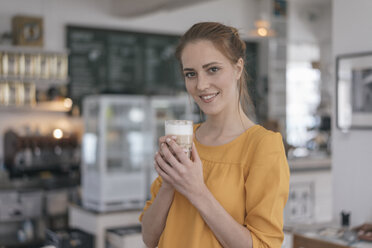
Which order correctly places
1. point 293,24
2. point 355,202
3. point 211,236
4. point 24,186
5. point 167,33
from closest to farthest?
1. point 211,236
2. point 355,202
3. point 24,186
4. point 167,33
5. point 293,24

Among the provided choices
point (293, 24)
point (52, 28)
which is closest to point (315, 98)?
point (293, 24)

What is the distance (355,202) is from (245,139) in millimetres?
2638

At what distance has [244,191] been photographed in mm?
1355

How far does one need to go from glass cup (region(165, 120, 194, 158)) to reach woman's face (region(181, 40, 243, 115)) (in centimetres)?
11

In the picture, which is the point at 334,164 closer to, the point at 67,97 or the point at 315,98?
the point at 67,97

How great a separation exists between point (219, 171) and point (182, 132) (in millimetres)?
163

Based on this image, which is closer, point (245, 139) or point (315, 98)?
point (245, 139)

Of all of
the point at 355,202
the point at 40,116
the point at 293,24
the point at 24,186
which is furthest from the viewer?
the point at 293,24

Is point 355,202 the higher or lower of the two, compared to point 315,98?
lower

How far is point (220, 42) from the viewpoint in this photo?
1406 mm

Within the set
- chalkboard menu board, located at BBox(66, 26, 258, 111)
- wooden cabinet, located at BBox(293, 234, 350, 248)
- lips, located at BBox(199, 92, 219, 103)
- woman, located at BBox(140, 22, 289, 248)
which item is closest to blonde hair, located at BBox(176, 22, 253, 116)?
woman, located at BBox(140, 22, 289, 248)

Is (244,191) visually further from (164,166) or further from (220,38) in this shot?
(220,38)

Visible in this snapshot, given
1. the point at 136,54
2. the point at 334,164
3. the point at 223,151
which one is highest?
the point at 136,54

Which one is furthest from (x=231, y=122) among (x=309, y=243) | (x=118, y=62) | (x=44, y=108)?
(x=118, y=62)
